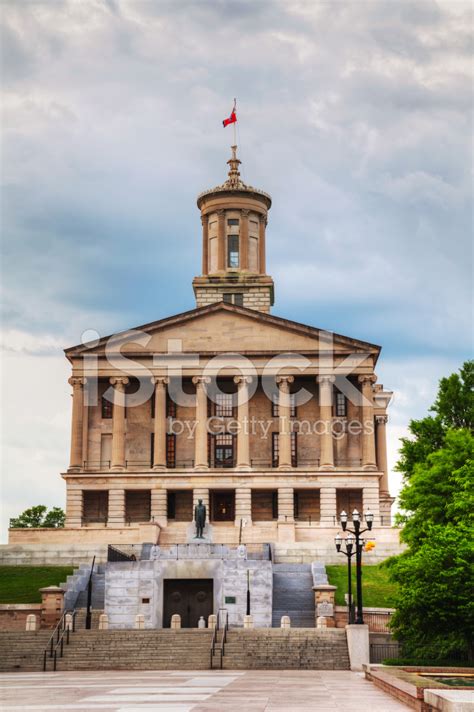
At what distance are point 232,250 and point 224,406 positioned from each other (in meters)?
16.8

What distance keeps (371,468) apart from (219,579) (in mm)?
25652

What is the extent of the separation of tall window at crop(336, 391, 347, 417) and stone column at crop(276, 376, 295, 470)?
173 inches

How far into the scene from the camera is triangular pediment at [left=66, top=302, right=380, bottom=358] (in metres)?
76.3

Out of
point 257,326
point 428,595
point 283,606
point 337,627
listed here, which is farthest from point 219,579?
point 257,326

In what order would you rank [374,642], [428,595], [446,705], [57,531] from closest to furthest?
[446,705] < [428,595] < [374,642] < [57,531]

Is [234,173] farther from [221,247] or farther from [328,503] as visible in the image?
[328,503]

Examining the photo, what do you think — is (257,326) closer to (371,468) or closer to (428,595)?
(371,468)

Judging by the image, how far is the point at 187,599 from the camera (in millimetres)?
51219

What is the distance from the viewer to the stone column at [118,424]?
2945 inches

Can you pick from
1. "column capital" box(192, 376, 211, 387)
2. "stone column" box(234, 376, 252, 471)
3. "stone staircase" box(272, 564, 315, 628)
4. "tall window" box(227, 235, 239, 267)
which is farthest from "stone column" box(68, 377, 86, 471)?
"stone staircase" box(272, 564, 315, 628)

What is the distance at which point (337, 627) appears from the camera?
46562 millimetres

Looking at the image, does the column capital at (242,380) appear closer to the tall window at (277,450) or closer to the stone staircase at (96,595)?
the tall window at (277,450)

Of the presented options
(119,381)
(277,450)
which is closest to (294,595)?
(277,450)

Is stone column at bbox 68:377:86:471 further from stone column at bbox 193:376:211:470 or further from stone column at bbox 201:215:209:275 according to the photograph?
stone column at bbox 201:215:209:275
